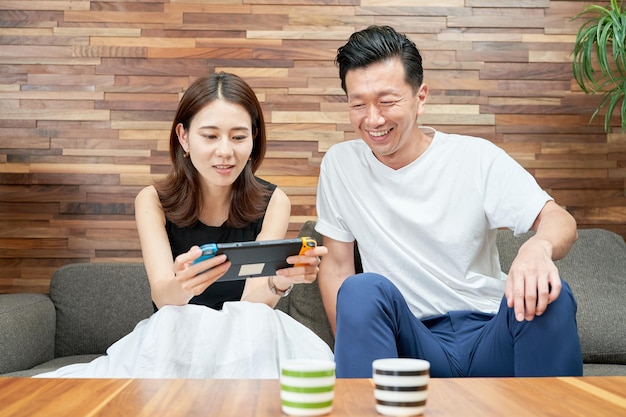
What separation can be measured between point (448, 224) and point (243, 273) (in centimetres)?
64

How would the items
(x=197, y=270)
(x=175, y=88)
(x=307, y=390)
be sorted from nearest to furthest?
(x=307, y=390), (x=197, y=270), (x=175, y=88)

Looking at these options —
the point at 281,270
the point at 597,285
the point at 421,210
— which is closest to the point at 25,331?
the point at 281,270

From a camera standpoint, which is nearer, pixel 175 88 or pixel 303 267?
pixel 303 267

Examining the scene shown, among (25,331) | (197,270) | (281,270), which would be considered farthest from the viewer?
(25,331)

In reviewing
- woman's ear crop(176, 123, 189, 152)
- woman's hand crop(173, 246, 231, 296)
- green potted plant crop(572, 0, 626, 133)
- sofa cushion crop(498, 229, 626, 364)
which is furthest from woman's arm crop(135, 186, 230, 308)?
green potted plant crop(572, 0, 626, 133)

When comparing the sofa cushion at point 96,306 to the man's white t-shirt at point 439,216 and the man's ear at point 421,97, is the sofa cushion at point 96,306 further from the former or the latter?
the man's ear at point 421,97

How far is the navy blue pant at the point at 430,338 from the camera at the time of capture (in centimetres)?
159

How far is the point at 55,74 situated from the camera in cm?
298

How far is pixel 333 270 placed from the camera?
2176 mm

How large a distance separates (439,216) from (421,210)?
5 centimetres

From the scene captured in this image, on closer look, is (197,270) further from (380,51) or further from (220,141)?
(380,51)

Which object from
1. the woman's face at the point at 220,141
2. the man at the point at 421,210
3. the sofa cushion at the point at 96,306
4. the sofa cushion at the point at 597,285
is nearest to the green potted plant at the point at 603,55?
the sofa cushion at the point at 597,285

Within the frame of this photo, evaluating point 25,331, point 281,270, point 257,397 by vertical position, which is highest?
point 281,270

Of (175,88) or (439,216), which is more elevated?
A: (175,88)
